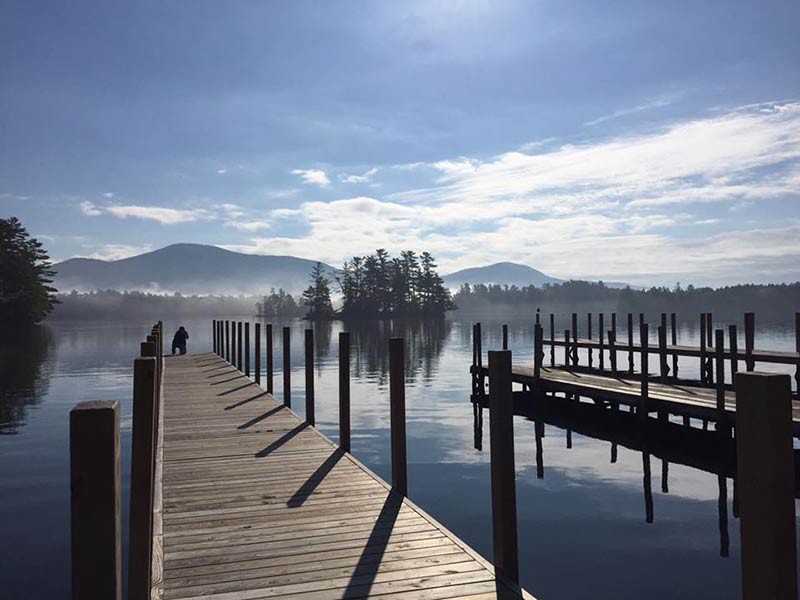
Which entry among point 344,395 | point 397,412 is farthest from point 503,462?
point 344,395

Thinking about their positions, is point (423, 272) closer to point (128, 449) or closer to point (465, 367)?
point (465, 367)

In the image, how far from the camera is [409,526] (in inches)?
270

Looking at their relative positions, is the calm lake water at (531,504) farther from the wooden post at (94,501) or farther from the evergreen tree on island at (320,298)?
the evergreen tree on island at (320,298)

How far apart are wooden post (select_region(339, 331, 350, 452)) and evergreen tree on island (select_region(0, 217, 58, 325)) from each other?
84405 millimetres

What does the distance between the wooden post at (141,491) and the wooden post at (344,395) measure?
19.8 ft

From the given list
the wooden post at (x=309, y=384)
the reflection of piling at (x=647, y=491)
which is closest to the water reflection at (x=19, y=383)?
the wooden post at (x=309, y=384)

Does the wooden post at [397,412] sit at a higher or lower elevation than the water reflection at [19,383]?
higher

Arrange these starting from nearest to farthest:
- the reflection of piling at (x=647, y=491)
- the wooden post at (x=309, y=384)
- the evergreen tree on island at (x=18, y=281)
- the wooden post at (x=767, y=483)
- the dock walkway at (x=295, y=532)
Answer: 1. the wooden post at (x=767, y=483)
2. the dock walkway at (x=295, y=532)
3. the reflection of piling at (x=647, y=491)
4. the wooden post at (x=309, y=384)
5. the evergreen tree on island at (x=18, y=281)

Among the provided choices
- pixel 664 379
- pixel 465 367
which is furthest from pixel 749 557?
pixel 465 367

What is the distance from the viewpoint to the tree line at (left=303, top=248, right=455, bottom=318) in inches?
5758

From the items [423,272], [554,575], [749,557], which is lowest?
[554,575]

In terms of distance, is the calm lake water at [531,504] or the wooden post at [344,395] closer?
the calm lake water at [531,504]

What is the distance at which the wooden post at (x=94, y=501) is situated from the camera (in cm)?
293

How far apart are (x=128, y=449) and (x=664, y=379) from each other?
14688 mm
